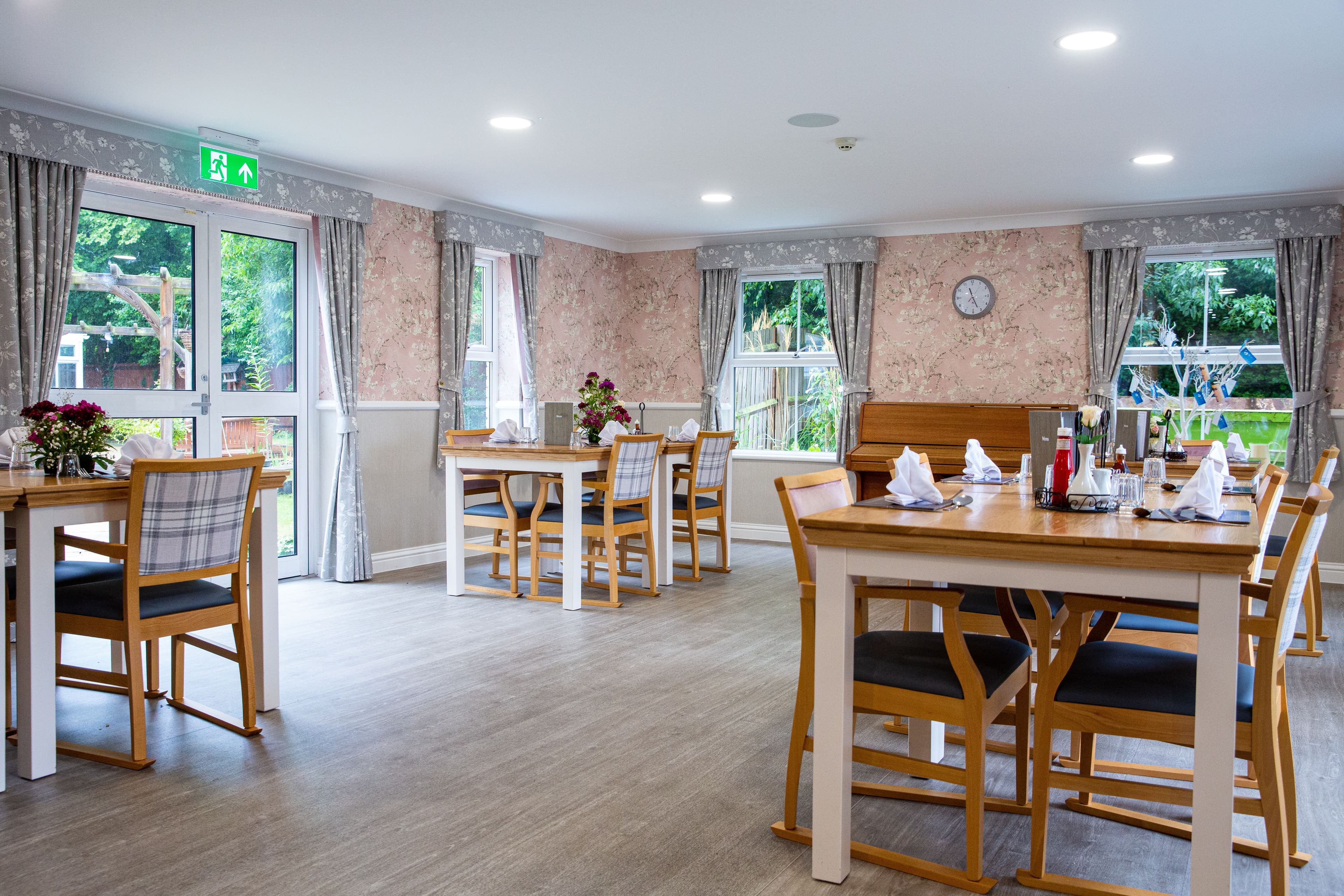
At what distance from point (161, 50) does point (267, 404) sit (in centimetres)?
240

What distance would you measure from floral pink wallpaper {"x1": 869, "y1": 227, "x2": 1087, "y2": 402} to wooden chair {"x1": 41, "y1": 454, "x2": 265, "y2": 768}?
541cm

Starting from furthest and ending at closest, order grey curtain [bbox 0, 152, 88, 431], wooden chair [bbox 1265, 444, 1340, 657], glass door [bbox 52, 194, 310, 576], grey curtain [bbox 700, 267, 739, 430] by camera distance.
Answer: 1. grey curtain [bbox 700, 267, 739, 430]
2. glass door [bbox 52, 194, 310, 576]
3. grey curtain [bbox 0, 152, 88, 431]
4. wooden chair [bbox 1265, 444, 1340, 657]

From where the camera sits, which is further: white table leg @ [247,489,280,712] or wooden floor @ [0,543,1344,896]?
white table leg @ [247,489,280,712]

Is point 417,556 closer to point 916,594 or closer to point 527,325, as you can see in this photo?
point 527,325

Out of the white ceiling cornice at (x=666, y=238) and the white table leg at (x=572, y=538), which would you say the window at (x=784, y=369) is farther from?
the white table leg at (x=572, y=538)

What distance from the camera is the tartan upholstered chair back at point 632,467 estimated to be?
5.24 meters

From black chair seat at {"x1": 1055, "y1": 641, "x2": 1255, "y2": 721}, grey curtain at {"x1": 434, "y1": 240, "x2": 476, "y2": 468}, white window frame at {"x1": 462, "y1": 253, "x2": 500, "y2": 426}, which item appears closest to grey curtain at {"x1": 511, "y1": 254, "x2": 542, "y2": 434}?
white window frame at {"x1": 462, "y1": 253, "x2": 500, "y2": 426}

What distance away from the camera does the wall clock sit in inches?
283

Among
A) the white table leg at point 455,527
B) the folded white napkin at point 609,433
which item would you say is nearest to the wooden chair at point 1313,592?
the folded white napkin at point 609,433

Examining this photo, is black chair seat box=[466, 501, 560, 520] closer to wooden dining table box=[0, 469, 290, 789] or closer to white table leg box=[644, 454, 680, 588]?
white table leg box=[644, 454, 680, 588]

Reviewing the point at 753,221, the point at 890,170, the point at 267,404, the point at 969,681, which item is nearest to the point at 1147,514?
the point at 969,681

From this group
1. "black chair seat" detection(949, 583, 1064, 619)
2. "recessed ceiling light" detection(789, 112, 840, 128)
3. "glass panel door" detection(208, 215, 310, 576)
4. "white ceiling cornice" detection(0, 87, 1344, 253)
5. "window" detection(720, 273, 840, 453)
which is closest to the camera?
"black chair seat" detection(949, 583, 1064, 619)

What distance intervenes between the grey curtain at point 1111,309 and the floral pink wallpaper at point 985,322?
0.30 feet

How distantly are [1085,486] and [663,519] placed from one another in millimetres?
3441
